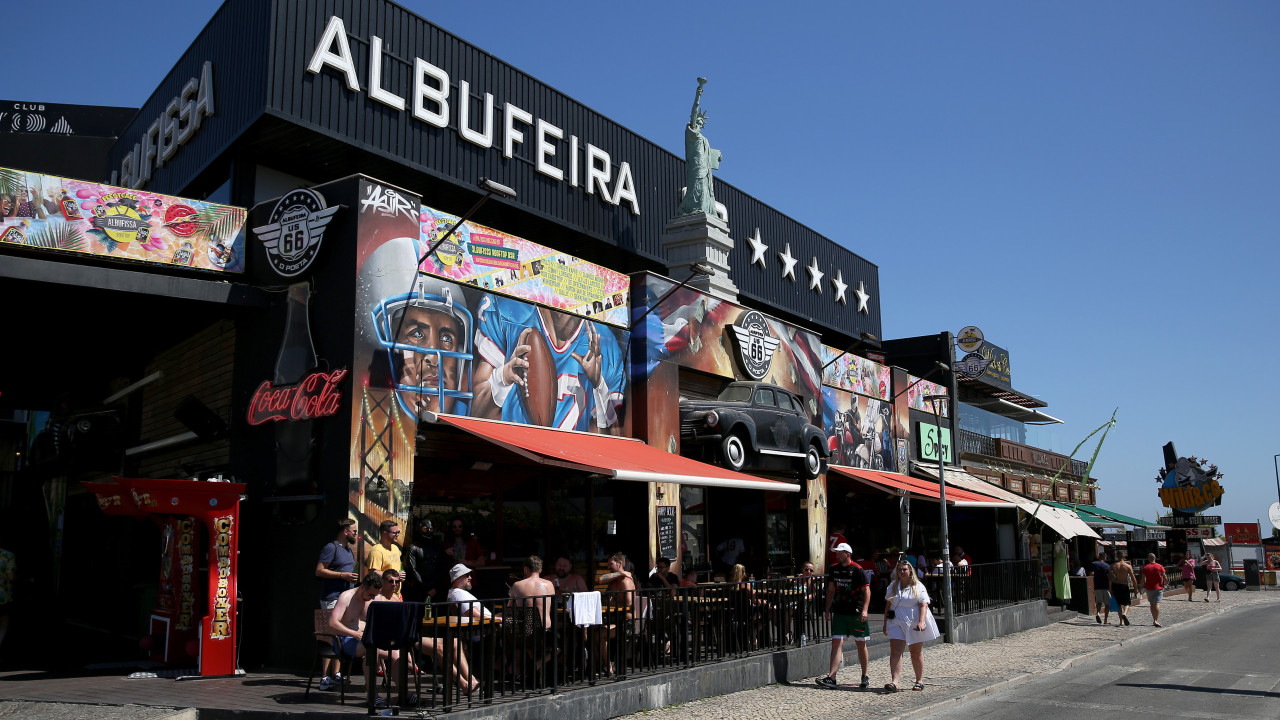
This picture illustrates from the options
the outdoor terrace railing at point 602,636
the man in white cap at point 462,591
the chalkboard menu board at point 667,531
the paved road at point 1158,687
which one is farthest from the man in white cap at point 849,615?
the man in white cap at point 462,591

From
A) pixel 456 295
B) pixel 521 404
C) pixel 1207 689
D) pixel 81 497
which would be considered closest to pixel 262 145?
pixel 456 295

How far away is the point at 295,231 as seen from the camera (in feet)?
39.1

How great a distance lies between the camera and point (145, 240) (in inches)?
456

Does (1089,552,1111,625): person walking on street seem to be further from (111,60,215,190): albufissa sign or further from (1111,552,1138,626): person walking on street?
(111,60,215,190): albufissa sign

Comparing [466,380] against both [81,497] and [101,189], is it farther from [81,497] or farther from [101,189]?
[81,497]

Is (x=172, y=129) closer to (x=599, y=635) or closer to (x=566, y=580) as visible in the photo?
(x=566, y=580)

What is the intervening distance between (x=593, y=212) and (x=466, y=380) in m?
8.13

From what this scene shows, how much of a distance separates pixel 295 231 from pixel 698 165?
10.7m

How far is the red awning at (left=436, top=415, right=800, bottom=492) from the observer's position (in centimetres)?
1082

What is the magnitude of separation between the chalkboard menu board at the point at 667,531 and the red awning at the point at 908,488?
6.16m

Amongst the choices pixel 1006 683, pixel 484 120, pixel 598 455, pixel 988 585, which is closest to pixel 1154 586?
pixel 988 585

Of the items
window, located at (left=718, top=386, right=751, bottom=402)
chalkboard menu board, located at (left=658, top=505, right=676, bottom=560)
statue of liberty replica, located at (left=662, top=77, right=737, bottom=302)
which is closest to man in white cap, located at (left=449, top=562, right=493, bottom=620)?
chalkboard menu board, located at (left=658, top=505, right=676, bottom=560)

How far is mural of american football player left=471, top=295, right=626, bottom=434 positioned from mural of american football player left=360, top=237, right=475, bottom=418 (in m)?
0.34

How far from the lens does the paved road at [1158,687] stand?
9391 millimetres
